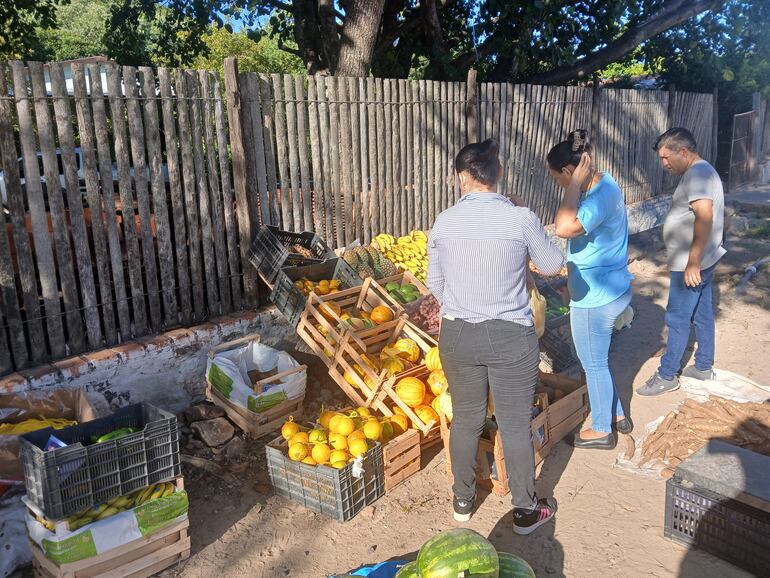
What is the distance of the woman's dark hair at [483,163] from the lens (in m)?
3.51

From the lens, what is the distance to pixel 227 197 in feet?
19.6

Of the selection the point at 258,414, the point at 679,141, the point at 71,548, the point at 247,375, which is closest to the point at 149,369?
the point at 247,375

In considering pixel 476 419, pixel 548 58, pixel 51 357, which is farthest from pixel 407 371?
pixel 548 58

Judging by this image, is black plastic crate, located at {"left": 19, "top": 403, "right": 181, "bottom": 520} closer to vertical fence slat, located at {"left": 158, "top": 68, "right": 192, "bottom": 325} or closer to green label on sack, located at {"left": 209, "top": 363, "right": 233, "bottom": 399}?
green label on sack, located at {"left": 209, "top": 363, "right": 233, "bottom": 399}

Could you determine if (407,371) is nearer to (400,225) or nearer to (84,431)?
(84,431)

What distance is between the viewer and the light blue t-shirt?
4.39m

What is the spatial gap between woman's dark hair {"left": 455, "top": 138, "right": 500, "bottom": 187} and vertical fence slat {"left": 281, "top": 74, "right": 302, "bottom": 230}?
3.27m

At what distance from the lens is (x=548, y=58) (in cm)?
1236

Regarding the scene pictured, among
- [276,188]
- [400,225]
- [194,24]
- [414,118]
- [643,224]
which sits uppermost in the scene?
[194,24]

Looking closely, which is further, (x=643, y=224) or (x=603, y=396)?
(x=643, y=224)

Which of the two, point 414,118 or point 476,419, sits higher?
point 414,118

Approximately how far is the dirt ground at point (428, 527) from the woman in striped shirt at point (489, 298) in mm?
530

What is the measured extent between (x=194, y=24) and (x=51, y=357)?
967 cm

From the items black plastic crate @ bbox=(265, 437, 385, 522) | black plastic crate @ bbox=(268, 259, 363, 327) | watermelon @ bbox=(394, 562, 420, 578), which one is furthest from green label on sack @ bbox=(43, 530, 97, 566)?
black plastic crate @ bbox=(268, 259, 363, 327)
